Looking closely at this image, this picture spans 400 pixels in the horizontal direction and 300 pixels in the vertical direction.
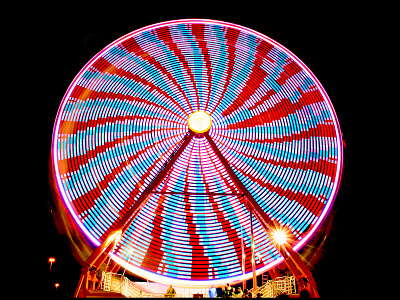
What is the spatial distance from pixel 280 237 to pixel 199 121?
4.82 metres

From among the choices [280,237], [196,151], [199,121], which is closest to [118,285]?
[280,237]

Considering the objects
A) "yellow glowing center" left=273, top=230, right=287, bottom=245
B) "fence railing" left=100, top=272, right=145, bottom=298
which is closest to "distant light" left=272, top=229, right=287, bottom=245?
"yellow glowing center" left=273, top=230, right=287, bottom=245

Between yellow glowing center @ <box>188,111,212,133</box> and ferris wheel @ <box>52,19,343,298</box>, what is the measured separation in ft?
0.18

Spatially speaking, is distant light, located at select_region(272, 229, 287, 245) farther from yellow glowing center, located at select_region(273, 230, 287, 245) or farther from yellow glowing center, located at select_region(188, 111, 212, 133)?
yellow glowing center, located at select_region(188, 111, 212, 133)

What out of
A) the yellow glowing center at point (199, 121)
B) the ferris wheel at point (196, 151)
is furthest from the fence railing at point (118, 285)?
the yellow glowing center at point (199, 121)

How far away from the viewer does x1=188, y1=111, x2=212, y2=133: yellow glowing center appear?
11078mm

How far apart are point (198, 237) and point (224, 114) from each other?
15.2ft

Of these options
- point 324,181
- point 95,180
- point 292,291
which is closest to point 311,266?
point 292,291

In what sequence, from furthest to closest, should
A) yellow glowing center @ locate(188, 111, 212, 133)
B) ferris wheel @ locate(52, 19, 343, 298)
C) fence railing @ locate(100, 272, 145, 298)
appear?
yellow glowing center @ locate(188, 111, 212, 133) < ferris wheel @ locate(52, 19, 343, 298) < fence railing @ locate(100, 272, 145, 298)

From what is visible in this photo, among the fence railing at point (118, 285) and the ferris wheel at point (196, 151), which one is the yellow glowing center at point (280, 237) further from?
the fence railing at point (118, 285)

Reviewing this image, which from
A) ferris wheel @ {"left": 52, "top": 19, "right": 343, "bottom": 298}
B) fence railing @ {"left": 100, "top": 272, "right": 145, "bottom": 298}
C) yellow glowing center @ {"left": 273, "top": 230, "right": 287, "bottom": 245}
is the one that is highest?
ferris wheel @ {"left": 52, "top": 19, "right": 343, "bottom": 298}

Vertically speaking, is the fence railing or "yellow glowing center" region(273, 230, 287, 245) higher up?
"yellow glowing center" region(273, 230, 287, 245)

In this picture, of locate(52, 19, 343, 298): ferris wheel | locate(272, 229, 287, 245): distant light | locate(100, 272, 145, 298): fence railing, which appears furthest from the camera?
locate(52, 19, 343, 298): ferris wheel

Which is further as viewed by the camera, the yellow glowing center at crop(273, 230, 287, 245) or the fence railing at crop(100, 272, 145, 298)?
the yellow glowing center at crop(273, 230, 287, 245)
